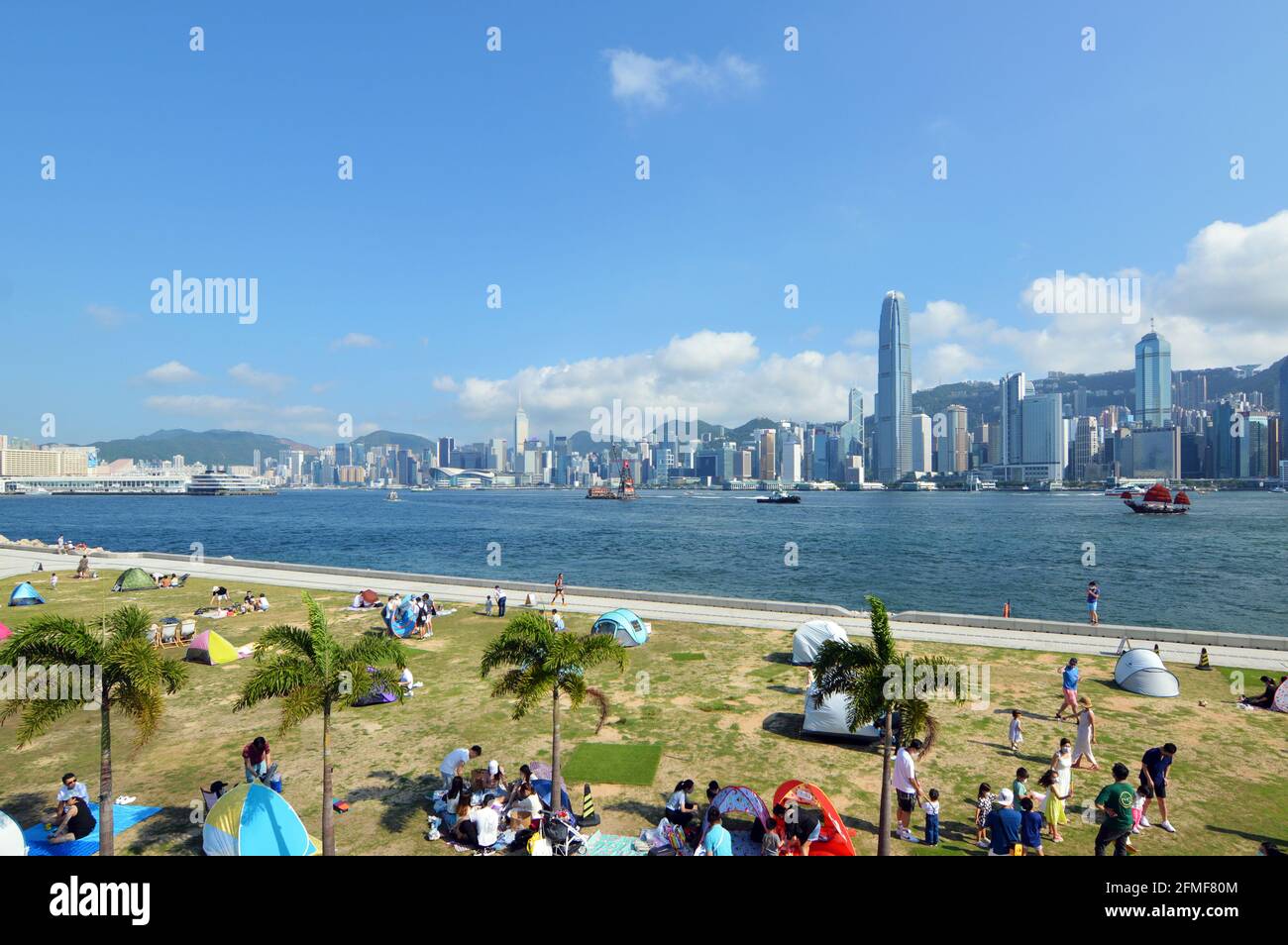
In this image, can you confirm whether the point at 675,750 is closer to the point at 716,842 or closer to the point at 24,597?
the point at 716,842

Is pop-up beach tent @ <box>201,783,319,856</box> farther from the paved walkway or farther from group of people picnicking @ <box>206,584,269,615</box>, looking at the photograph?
group of people picnicking @ <box>206,584,269,615</box>

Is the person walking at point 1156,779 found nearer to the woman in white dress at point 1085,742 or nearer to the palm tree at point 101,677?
the woman in white dress at point 1085,742

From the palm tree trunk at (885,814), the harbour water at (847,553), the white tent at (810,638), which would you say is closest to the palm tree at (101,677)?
the palm tree trunk at (885,814)

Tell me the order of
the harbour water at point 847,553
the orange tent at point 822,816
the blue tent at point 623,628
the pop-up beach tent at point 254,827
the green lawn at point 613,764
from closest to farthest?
the pop-up beach tent at point 254,827 < the orange tent at point 822,816 < the green lawn at point 613,764 < the blue tent at point 623,628 < the harbour water at point 847,553

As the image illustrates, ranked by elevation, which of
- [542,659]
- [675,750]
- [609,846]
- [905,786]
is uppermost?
[542,659]

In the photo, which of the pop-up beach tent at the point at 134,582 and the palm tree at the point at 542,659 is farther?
the pop-up beach tent at the point at 134,582

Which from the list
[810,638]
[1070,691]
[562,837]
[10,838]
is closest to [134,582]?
[10,838]

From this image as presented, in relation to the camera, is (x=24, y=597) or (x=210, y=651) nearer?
(x=210, y=651)
